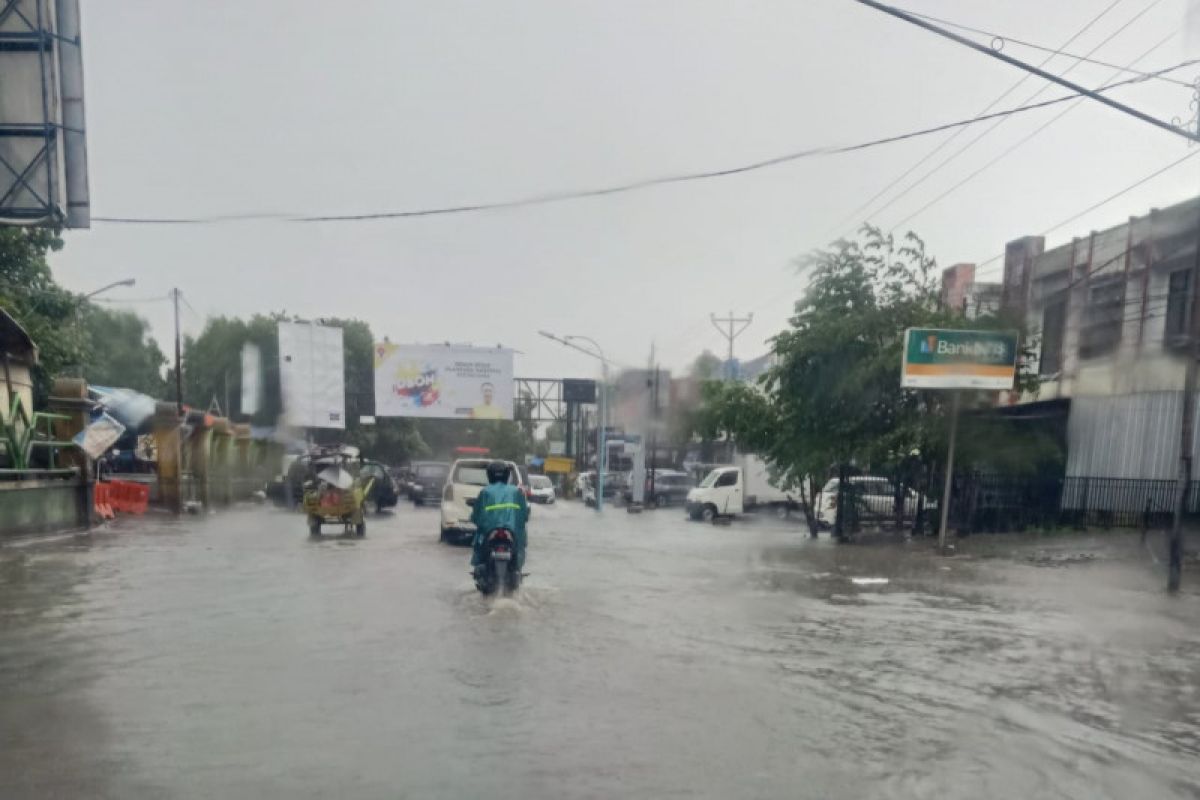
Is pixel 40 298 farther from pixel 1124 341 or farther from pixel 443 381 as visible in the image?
pixel 1124 341

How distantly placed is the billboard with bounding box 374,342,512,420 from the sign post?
34116 millimetres

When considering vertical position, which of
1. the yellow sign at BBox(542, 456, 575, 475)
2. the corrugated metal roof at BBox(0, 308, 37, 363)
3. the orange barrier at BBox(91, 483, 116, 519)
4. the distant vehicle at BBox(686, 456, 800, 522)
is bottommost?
the yellow sign at BBox(542, 456, 575, 475)

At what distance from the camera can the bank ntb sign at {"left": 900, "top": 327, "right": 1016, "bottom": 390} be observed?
20156mm

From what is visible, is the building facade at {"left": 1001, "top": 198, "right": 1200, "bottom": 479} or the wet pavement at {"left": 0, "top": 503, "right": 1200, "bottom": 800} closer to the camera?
the wet pavement at {"left": 0, "top": 503, "right": 1200, "bottom": 800}

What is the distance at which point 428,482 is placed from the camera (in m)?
37.6

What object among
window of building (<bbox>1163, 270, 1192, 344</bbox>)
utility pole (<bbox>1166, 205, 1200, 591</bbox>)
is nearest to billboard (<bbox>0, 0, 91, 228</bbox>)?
utility pole (<bbox>1166, 205, 1200, 591</bbox>)

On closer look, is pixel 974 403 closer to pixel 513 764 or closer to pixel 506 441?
pixel 513 764

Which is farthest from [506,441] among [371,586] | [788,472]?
[371,586]

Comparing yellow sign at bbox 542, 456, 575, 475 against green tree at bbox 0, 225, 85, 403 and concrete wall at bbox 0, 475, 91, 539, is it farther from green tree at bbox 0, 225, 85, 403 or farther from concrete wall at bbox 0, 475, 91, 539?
concrete wall at bbox 0, 475, 91, 539

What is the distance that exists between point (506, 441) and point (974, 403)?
71873mm

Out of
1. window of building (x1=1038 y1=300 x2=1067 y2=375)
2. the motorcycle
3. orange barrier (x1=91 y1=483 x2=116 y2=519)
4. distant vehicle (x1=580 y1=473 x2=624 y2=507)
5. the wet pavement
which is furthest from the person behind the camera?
distant vehicle (x1=580 y1=473 x2=624 y2=507)

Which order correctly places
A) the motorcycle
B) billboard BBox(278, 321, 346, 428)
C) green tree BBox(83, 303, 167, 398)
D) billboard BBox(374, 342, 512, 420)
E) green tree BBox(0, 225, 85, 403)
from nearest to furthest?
the motorcycle
green tree BBox(0, 225, 85, 403)
billboard BBox(278, 321, 346, 428)
billboard BBox(374, 342, 512, 420)
green tree BBox(83, 303, 167, 398)

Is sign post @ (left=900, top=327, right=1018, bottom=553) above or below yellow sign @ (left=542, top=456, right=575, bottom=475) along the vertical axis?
above

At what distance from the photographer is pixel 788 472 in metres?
26.1
